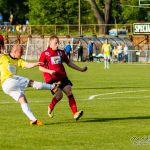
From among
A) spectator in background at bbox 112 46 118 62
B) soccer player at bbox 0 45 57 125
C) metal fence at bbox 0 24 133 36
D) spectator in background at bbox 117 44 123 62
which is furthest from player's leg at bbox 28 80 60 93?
metal fence at bbox 0 24 133 36

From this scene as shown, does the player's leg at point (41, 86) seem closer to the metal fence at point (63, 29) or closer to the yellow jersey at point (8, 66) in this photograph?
the yellow jersey at point (8, 66)

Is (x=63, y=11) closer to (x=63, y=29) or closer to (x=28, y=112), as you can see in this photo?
(x=63, y=29)

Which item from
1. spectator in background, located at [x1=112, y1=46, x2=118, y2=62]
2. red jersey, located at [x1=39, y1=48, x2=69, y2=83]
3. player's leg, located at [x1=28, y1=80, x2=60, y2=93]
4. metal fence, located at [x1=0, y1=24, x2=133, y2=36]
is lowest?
spectator in background, located at [x1=112, y1=46, x2=118, y2=62]

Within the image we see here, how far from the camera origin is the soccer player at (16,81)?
16.1 metres

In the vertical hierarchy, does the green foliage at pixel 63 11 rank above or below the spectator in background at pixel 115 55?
above

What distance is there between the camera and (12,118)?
1745 cm

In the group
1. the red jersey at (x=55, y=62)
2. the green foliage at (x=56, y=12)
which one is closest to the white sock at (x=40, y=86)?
the red jersey at (x=55, y=62)

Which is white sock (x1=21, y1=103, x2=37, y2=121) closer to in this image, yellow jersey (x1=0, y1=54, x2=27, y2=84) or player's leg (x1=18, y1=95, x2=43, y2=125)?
player's leg (x1=18, y1=95, x2=43, y2=125)

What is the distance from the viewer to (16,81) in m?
16.2

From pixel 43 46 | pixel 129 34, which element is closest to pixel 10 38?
pixel 43 46

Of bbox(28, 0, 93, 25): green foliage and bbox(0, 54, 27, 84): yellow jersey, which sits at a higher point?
bbox(0, 54, 27, 84): yellow jersey

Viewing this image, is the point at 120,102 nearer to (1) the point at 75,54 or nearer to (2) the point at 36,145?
(2) the point at 36,145

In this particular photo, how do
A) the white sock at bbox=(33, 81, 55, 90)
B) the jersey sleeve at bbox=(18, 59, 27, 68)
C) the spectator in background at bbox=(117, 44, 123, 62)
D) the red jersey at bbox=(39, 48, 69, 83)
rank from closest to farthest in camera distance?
the white sock at bbox=(33, 81, 55, 90)
the jersey sleeve at bbox=(18, 59, 27, 68)
the red jersey at bbox=(39, 48, 69, 83)
the spectator in background at bbox=(117, 44, 123, 62)

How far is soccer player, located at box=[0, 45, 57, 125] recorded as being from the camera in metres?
16.1
